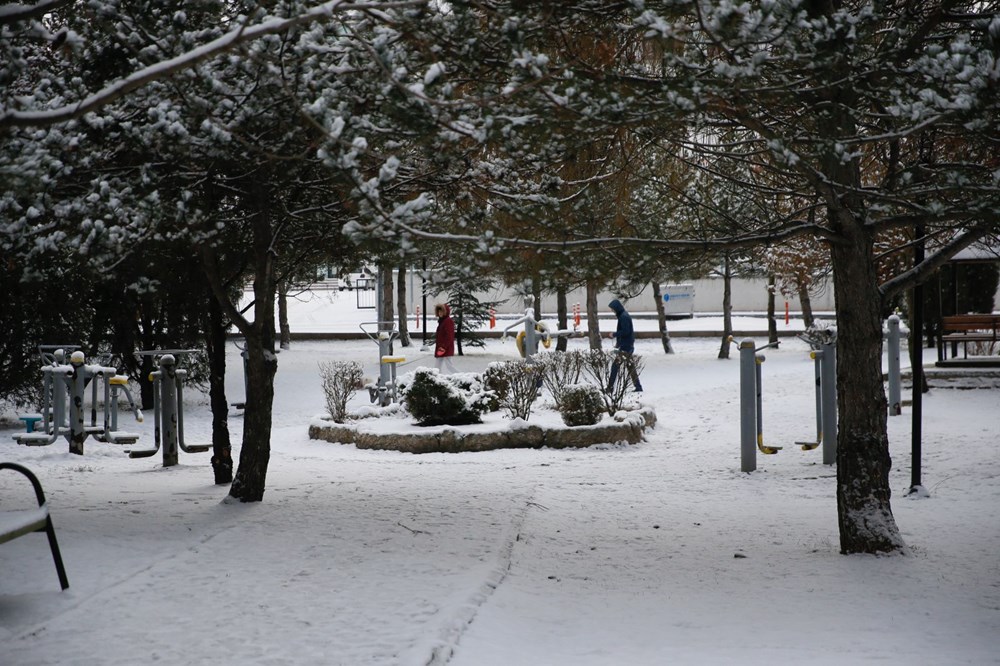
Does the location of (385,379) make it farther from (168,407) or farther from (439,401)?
(168,407)

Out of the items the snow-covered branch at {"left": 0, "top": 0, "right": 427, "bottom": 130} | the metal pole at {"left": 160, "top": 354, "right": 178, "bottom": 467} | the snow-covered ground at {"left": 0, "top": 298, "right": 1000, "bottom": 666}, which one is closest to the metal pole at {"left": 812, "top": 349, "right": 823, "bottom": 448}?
the snow-covered ground at {"left": 0, "top": 298, "right": 1000, "bottom": 666}

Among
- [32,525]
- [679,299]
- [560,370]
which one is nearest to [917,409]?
[32,525]

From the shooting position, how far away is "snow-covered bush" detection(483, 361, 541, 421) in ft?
41.7

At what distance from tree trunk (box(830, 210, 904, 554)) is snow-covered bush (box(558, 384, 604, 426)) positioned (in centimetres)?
597

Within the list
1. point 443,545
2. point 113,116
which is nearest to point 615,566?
point 443,545

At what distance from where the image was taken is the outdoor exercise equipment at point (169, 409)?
10.1 metres

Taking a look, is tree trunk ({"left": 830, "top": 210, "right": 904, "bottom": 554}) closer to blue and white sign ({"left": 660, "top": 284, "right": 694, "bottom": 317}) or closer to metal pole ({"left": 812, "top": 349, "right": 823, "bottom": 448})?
metal pole ({"left": 812, "top": 349, "right": 823, "bottom": 448})

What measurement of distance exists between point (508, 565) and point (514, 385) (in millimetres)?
6615

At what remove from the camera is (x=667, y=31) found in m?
4.62

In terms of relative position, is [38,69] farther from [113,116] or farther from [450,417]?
[450,417]

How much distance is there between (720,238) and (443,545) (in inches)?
107

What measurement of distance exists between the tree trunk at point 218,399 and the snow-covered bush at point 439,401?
373cm

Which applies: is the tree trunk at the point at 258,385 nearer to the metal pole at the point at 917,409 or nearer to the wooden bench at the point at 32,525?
the wooden bench at the point at 32,525

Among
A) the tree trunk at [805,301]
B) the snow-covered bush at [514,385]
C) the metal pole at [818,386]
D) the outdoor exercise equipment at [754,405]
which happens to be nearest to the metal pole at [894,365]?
the metal pole at [818,386]
